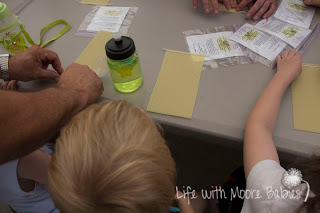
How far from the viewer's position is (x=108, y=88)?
2.72 ft

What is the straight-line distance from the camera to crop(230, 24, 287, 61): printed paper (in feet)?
2.83

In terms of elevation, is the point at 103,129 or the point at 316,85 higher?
the point at 103,129

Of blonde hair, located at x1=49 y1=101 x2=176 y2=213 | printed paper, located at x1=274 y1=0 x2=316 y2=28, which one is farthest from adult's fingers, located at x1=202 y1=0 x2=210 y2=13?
blonde hair, located at x1=49 y1=101 x2=176 y2=213

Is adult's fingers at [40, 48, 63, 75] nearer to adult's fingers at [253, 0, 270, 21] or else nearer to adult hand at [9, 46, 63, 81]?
adult hand at [9, 46, 63, 81]

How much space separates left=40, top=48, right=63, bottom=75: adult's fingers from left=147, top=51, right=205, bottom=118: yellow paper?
1.06 feet

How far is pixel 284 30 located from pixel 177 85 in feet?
1.47

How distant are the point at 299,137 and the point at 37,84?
30.8 inches

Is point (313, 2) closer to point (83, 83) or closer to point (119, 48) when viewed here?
point (119, 48)

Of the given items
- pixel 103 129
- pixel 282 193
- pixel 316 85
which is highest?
pixel 103 129

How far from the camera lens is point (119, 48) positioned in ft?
2.24

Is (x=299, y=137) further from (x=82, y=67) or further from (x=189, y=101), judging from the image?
(x=82, y=67)

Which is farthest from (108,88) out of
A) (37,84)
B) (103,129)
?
(103,129)

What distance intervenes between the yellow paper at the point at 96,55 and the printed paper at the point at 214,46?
0.99 feet

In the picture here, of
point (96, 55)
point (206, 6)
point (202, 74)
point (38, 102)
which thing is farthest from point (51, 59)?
point (206, 6)
